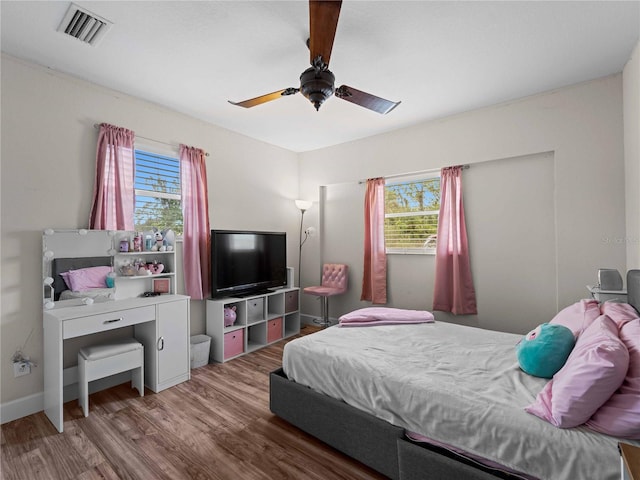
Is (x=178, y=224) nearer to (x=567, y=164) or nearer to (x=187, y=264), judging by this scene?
(x=187, y=264)

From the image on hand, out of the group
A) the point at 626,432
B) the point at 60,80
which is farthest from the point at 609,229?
the point at 60,80

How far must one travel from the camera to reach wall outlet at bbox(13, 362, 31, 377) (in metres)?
2.41

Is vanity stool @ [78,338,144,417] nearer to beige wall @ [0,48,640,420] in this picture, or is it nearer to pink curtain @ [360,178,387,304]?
beige wall @ [0,48,640,420]

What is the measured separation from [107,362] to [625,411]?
322 centimetres

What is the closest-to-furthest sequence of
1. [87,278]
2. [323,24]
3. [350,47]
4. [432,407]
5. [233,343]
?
[432,407], [323,24], [350,47], [87,278], [233,343]

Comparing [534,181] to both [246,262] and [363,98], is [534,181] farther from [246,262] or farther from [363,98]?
[246,262]

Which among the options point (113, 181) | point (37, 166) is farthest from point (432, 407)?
point (37, 166)

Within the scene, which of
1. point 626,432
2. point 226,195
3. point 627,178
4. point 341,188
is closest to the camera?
point 626,432

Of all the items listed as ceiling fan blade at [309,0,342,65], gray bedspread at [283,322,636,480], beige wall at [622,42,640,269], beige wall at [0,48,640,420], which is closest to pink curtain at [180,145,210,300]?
beige wall at [0,48,640,420]

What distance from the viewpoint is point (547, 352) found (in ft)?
5.56

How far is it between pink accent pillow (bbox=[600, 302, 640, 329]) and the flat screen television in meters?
3.36

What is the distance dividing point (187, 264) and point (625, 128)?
434 centimetres

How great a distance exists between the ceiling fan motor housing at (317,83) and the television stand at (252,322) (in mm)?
2453

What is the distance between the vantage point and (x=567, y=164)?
2.96 metres
